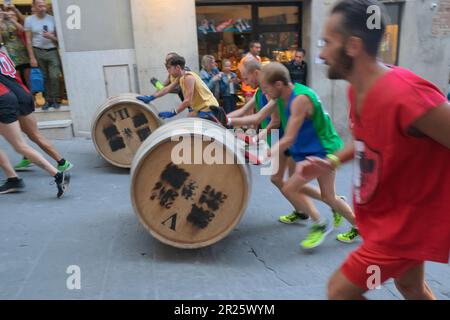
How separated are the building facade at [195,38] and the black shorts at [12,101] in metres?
3.10

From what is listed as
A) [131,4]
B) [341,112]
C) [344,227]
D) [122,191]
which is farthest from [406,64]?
[122,191]

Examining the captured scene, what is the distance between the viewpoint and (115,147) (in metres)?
5.83

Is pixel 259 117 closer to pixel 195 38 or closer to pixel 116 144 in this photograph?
pixel 116 144

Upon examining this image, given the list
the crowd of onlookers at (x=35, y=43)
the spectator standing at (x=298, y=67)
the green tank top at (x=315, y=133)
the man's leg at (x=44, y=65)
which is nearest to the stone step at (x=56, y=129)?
the crowd of onlookers at (x=35, y=43)

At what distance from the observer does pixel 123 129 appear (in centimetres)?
585

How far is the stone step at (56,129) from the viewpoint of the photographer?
7.65 metres

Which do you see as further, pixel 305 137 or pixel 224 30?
pixel 224 30

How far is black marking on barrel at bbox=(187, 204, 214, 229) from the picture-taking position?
341cm

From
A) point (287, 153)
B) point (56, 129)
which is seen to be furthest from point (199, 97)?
point (56, 129)

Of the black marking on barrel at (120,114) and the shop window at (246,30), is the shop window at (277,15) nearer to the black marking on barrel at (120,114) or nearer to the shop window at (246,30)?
the shop window at (246,30)

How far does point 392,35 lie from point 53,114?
8143 mm

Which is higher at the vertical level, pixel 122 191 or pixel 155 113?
pixel 155 113
